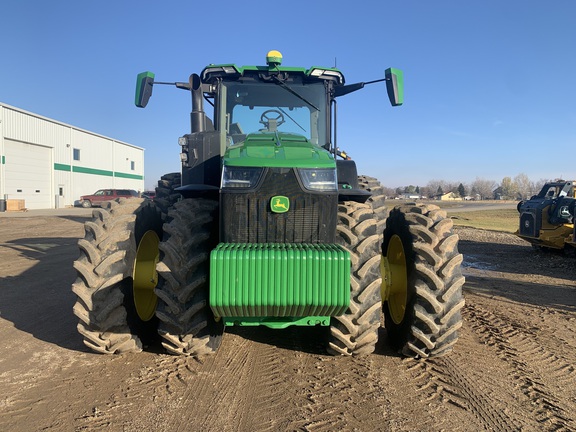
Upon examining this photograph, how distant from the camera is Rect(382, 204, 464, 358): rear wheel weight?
3.81m

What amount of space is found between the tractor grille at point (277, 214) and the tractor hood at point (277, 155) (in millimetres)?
106

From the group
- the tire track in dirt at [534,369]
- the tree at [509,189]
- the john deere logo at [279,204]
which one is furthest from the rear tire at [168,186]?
the tree at [509,189]

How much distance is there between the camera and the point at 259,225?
11.8ft

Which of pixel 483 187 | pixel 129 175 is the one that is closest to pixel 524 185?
pixel 483 187

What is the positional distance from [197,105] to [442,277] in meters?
3.17

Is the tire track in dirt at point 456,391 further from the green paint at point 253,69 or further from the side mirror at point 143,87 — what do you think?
the side mirror at point 143,87

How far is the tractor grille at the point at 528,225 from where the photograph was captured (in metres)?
12.5

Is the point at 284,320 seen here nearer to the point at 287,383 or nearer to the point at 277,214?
the point at 287,383

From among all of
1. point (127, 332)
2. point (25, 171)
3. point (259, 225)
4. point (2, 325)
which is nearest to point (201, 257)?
point (259, 225)

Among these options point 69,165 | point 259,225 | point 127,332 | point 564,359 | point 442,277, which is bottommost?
point 564,359

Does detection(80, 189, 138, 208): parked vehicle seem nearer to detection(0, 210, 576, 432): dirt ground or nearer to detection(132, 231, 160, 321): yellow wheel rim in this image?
detection(0, 210, 576, 432): dirt ground

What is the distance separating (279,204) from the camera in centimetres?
355

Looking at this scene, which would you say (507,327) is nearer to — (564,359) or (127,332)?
(564,359)

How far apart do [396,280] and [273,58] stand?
112 inches
